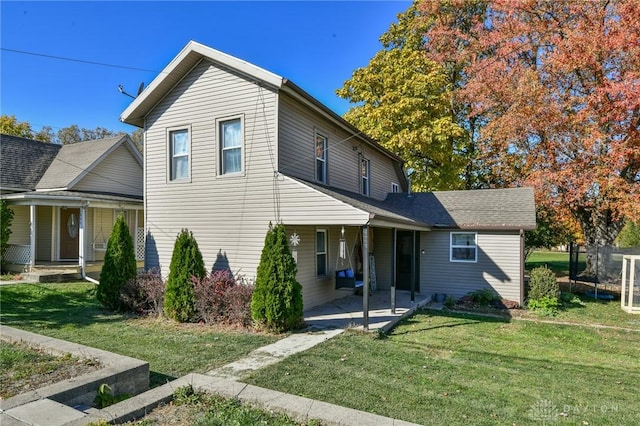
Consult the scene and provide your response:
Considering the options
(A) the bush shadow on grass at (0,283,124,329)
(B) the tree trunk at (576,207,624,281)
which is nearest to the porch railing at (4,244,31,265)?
(A) the bush shadow on grass at (0,283,124,329)

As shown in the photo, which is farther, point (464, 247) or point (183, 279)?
point (464, 247)

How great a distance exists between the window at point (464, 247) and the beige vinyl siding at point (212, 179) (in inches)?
272

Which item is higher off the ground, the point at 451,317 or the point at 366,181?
the point at 366,181

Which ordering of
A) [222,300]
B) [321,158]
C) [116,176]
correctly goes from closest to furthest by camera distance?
[222,300], [321,158], [116,176]

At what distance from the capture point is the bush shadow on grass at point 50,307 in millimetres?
8027

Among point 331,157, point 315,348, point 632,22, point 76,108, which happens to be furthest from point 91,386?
point 76,108

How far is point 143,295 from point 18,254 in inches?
339

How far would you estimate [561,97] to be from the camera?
16562mm

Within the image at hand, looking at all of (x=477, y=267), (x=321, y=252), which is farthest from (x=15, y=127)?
(x=477, y=267)

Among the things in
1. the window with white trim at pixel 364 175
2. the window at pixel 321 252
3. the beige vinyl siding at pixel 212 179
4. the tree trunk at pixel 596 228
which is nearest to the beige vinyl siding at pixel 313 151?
the window with white trim at pixel 364 175

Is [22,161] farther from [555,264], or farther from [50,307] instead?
[555,264]

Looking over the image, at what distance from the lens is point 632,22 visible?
14.3 m

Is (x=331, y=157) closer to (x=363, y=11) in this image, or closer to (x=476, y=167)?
(x=363, y=11)

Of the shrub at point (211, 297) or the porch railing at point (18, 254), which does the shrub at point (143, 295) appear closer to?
the shrub at point (211, 297)
